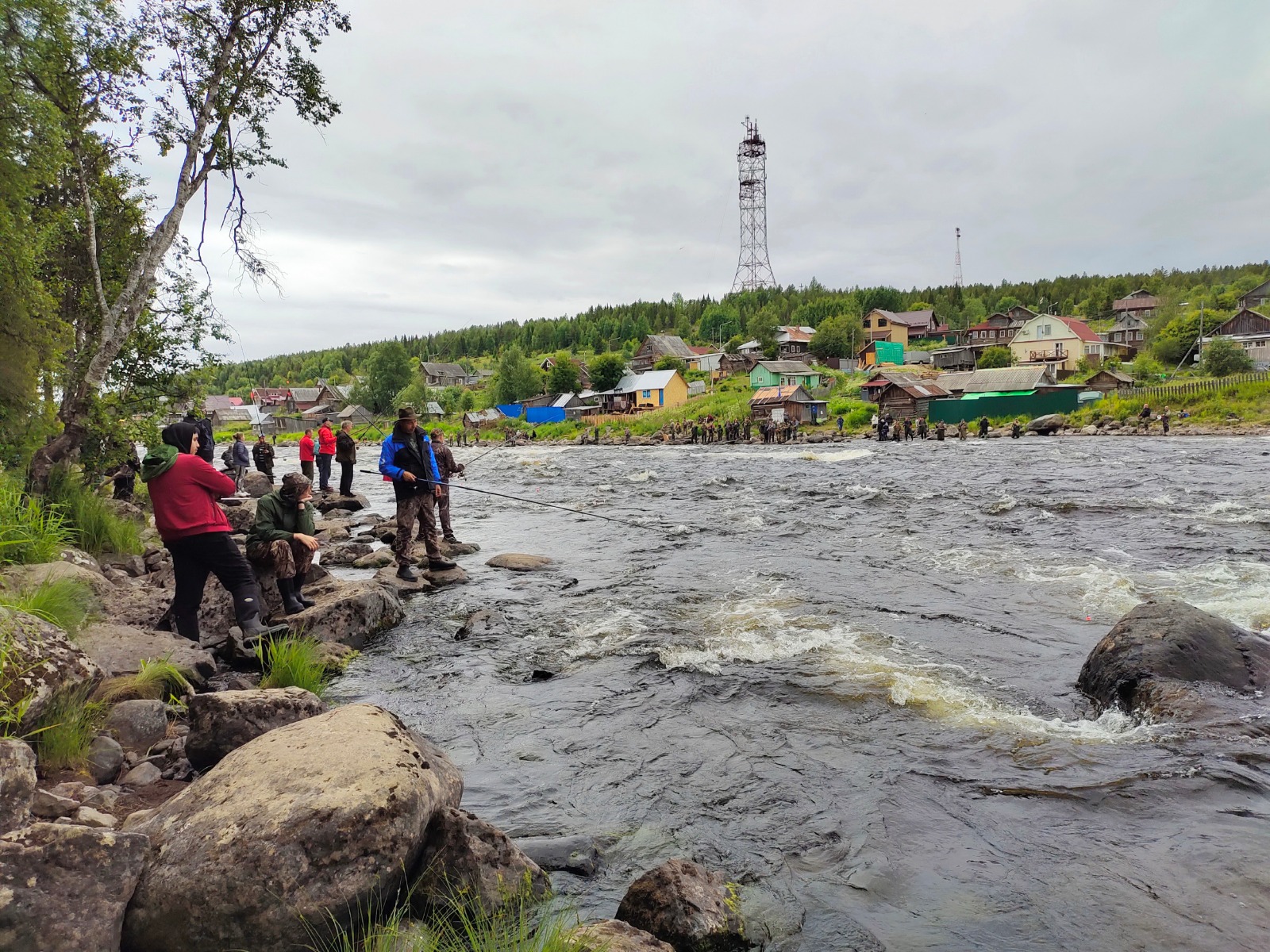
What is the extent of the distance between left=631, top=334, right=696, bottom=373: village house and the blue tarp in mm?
22941

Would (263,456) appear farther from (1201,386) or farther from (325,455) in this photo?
(1201,386)

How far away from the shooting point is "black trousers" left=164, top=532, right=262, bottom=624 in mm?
7016

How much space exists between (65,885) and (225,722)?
2.03 m

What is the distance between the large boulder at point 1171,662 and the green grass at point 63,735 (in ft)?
25.4

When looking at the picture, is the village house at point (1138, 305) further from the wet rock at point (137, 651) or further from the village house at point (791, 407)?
the wet rock at point (137, 651)

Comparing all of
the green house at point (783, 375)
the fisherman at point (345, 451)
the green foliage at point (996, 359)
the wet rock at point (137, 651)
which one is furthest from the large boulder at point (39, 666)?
the green foliage at point (996, 359)

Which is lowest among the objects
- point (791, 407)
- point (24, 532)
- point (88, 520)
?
point (88, 520)

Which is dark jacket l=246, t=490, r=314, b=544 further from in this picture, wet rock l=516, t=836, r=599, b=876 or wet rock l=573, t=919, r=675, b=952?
wet rock l=573, t=919, r=675, b=952

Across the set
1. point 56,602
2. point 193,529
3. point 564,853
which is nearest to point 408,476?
point 193,529

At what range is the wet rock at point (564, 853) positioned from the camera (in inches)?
164

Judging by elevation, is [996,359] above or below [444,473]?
above

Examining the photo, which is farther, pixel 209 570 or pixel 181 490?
pixel 209 570

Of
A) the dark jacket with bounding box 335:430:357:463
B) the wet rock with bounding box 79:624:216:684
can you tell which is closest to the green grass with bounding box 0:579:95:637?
the wet rock with bounding box 79:624:216:684

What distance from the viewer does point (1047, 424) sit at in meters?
49.7
